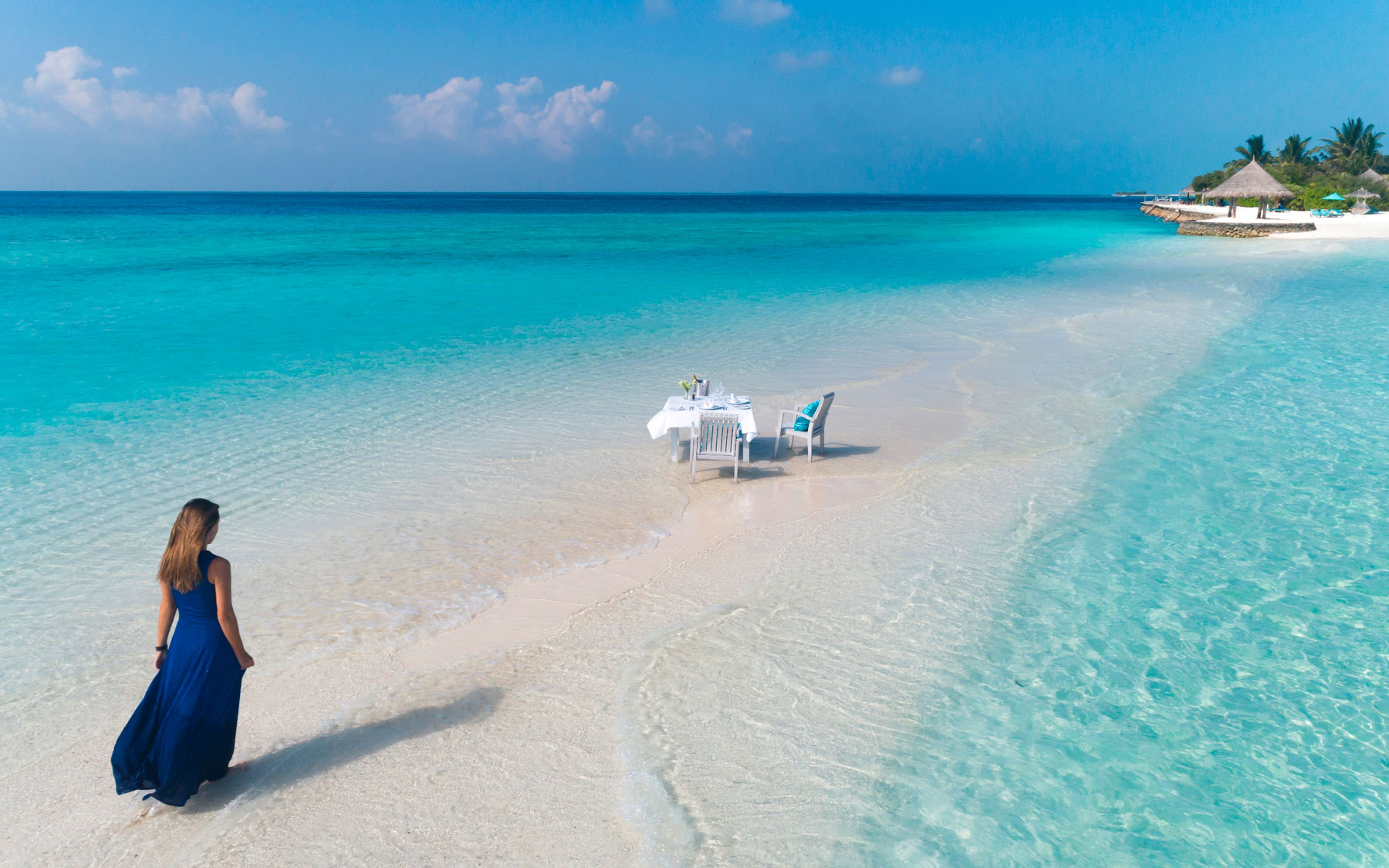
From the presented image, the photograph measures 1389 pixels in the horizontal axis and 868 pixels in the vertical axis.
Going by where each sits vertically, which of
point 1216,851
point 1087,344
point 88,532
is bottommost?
point 1216,851

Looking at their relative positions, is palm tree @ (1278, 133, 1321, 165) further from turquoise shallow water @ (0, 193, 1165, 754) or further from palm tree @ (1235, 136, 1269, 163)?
turquoise shallow water @ (0, 193, 1165, 754)

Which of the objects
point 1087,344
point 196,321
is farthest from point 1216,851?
point 196,321

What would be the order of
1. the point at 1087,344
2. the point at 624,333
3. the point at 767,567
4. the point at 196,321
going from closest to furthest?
the point at 767,567, the point at 1087,344, the point at 624,333, the point at 196,321

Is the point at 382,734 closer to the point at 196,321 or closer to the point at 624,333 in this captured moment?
the point at 624,333

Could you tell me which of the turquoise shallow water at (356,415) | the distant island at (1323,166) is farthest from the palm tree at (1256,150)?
the turquoise shallow water at (356,415)

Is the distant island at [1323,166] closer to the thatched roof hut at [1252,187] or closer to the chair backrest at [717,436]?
the thatched roof hut at [1252,187]
